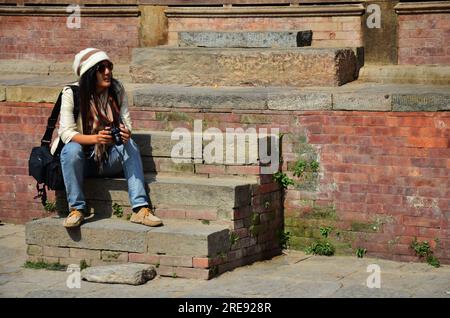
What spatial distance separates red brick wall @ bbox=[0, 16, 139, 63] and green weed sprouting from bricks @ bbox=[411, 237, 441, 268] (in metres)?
4.30

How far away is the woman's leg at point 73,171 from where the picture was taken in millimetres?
8578

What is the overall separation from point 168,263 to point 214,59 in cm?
284

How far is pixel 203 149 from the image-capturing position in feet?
29.7

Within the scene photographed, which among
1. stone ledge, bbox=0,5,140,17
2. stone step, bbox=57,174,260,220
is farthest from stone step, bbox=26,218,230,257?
stone ledge, bbox=0,5,140,17

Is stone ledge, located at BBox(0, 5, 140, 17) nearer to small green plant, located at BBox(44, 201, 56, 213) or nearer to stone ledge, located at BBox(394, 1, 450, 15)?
small green plant, located at BBox(44, 201, 56, 213)

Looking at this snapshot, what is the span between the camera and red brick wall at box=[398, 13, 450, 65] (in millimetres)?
9992

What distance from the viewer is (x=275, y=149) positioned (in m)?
9.21

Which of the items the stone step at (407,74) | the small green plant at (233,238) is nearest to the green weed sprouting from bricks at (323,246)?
the small green plant at (233,238)

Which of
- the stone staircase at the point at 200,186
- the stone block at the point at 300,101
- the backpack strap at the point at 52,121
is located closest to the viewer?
the stone staircase at the point at 200,186

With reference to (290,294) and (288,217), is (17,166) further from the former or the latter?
(290,294)

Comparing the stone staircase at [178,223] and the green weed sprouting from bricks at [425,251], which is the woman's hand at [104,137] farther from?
the green weed sprouting from bricks at [425,251]

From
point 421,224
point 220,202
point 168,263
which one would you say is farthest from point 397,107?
point 168,263

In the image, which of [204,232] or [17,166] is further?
[17,166]

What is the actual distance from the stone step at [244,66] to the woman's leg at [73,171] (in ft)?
7.19
